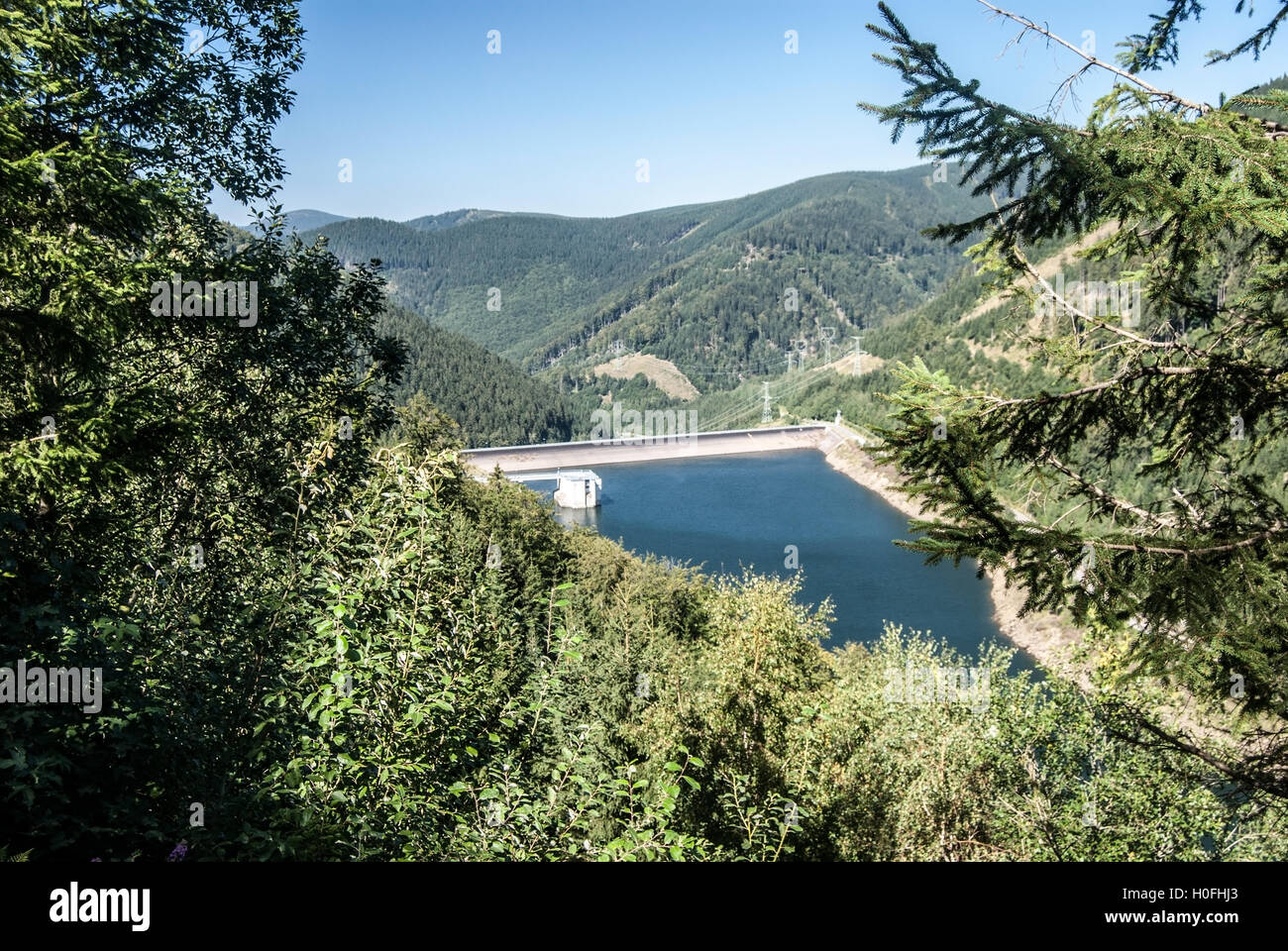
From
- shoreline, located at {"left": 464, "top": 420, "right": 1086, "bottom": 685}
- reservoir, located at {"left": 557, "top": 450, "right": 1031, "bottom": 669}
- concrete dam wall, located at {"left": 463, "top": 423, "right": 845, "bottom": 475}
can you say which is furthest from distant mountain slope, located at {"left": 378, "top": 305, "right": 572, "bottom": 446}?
reservoir, located at {"left": 557, "top": 450, "right": 1031, "bottom": 669}

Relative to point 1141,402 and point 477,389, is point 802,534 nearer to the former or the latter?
point 1141,402

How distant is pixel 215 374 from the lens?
596cm

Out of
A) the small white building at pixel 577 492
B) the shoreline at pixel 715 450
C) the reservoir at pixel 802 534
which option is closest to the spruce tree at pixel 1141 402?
the reservoir at pixel 802 534

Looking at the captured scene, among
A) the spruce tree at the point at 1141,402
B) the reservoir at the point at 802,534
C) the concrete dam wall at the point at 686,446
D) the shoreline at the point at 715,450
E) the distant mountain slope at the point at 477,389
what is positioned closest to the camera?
the spruce tree at the point at 1141,402

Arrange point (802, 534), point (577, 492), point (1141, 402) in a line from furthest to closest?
1. point (577, 492)
2. point (802, 534)
3. point (1141, 402)

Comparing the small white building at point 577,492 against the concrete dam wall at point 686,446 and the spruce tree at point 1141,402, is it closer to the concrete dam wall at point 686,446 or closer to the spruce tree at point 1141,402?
the concrete dam wall at point 686,446

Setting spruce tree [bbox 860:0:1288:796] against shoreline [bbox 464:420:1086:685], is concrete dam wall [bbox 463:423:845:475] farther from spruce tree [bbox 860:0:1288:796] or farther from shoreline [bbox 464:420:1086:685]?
spruce tree [bbox 860:0:1288:796]

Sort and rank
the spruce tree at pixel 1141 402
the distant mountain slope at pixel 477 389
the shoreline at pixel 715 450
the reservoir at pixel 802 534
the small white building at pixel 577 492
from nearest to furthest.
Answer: the spruce tree at pixel 1141 402 → the reservoir at pixel 802 534 → the small white building at pixel 577 492 → the shoreline at pixel 715 450 → the distant mountain slope at pixel 477 389

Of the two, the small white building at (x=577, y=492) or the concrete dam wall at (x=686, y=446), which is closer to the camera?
the small white building at (x=577, y=492)

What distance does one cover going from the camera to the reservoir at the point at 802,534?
4325 cm

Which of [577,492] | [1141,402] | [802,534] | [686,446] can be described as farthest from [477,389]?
[1141,402]

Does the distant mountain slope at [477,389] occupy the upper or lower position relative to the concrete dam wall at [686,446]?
upper

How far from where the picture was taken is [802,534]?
62875mm

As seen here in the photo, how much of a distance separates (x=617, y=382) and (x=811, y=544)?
125579 mm
